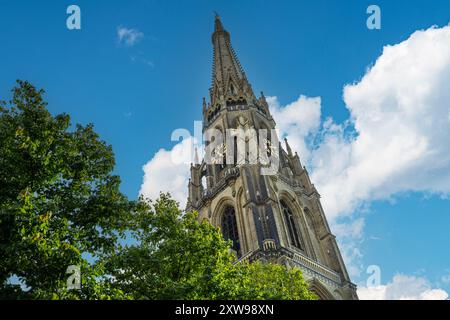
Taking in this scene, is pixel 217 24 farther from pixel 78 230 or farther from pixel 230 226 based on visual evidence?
pixel 78 230

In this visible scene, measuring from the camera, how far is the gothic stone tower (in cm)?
2909

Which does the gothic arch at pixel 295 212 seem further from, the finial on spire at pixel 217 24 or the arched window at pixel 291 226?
the finial on spire at pixel 217 24

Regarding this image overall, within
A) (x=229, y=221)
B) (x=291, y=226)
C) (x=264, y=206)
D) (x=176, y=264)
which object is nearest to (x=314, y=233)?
(x=291, y=226)

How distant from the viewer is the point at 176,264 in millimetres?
13320

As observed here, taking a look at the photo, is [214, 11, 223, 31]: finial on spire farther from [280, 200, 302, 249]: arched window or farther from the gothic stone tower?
[280, 200, 302, 249]: arched window

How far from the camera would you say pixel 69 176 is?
11.1 m

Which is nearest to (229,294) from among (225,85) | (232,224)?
(232,224)

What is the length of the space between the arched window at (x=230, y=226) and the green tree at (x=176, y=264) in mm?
17503

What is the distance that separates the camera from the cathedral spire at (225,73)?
49188 millimetres

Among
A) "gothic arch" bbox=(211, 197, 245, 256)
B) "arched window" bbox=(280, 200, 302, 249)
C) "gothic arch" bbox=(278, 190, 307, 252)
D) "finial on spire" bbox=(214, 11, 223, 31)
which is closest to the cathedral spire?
"finial on spire" bbox=(214, 11, 223, 31)

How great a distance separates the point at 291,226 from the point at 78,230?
2610cm

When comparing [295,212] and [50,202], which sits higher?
[295,212]
